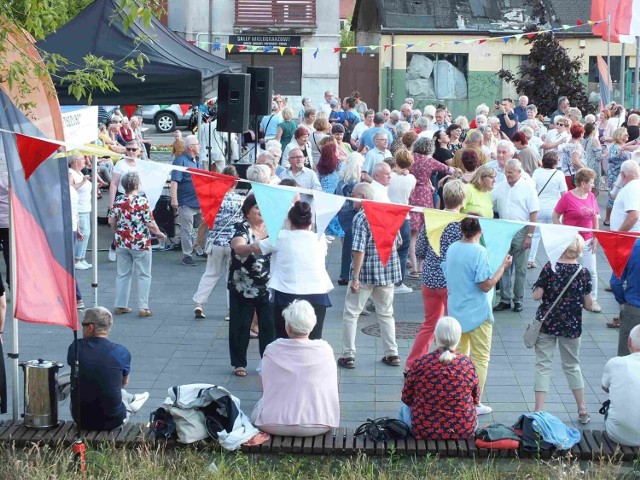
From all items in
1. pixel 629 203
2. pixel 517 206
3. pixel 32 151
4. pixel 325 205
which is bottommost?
pixel 517 206

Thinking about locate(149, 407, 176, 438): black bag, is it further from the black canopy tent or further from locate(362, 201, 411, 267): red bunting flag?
the black canopy tent

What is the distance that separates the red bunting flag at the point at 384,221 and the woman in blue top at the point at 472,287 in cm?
50

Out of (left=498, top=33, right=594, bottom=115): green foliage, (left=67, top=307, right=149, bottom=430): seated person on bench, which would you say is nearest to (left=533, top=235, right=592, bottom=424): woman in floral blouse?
(left=67, top=307, right=149, bottom=430): seated person on bench

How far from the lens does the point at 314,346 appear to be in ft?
25.8

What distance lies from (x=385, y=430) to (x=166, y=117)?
31.7 m

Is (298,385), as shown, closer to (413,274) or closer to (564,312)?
(564,312)

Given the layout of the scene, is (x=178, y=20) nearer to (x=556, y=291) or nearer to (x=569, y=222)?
(x=569, y=222)

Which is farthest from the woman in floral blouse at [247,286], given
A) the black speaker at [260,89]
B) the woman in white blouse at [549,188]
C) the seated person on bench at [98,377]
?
the black speaker at [260,89]

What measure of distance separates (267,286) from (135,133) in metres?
14.4

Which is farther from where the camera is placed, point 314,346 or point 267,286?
point 267,286

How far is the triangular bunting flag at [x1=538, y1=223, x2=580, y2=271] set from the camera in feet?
27.1

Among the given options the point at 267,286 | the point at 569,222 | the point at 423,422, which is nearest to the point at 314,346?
the point at 423,422

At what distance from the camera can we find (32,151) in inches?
300

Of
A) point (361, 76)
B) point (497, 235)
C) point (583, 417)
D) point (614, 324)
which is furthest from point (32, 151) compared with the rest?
point (361, 76)
